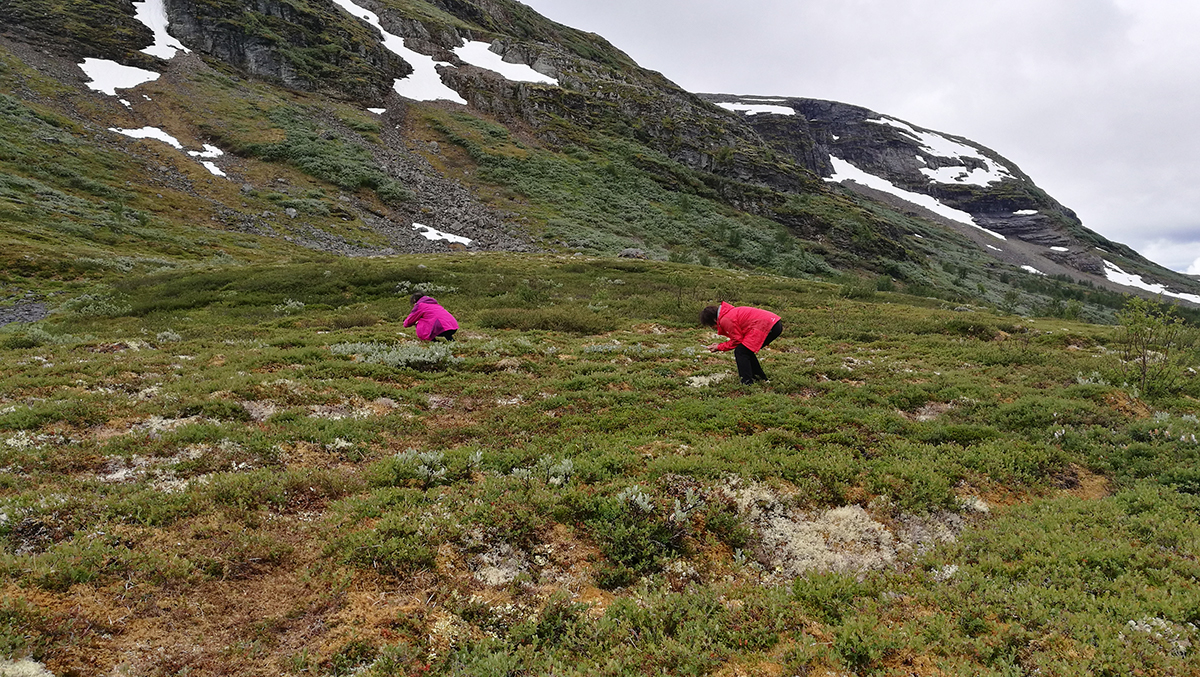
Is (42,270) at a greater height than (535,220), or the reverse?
(535,220)

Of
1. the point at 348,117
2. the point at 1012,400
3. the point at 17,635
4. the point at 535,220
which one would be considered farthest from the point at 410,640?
the point at 348,117

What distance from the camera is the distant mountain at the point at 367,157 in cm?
5006

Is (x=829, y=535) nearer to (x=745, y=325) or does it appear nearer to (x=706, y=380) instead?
(x=745, y=325)

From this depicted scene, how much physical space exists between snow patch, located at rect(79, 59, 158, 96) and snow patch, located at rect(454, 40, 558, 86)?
210 feet

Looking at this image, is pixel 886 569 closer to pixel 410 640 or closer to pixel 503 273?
pixel 410 640

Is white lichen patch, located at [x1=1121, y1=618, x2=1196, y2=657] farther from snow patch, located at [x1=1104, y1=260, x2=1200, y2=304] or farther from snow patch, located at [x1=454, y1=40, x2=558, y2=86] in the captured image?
snow patch, located at [x1=1104, y1=260, x2=1200, y2=304]

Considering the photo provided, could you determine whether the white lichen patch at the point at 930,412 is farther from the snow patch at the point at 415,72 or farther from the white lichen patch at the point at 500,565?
the snow patch at the point at 415,72

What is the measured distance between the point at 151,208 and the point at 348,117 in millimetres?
46530

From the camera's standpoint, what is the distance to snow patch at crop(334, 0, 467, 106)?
105m

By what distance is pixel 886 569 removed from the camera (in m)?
6.74

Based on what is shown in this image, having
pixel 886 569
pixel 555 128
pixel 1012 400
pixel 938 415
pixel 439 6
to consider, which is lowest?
pixel 886 569

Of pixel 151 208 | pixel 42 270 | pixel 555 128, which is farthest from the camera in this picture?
pixel 555 128

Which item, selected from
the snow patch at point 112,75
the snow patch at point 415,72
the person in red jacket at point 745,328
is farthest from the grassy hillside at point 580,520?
the snow patch at point 415,72

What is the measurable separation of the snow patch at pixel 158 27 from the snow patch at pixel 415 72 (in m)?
36.1
